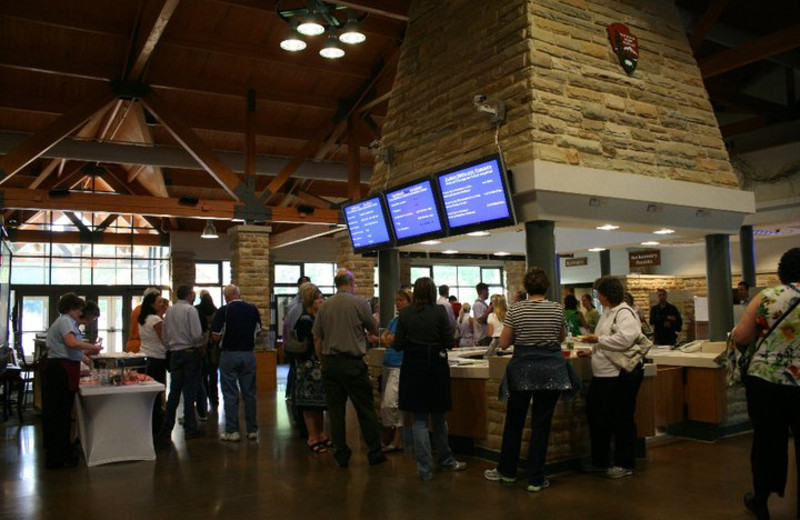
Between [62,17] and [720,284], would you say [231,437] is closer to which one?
[720,284]

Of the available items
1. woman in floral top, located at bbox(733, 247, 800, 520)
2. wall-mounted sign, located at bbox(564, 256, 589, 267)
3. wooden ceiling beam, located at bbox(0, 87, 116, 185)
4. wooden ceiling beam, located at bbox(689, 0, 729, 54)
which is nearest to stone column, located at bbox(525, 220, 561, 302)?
woman in floral top, located at bbox(733, 247, 800, 520)

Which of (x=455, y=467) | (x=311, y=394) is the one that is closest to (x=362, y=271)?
(x=311, y=394)

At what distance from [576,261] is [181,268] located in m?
12.1

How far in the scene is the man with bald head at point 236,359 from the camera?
705cm

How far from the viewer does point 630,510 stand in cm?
435

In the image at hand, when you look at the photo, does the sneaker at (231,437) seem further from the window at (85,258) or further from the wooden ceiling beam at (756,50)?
the window at (85,258)

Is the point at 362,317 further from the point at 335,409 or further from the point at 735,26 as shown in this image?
the point at 735,26

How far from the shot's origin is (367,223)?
7.70 metres

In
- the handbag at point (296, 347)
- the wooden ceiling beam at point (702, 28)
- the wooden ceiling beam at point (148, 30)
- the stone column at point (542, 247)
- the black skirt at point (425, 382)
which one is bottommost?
the black skirt at point (425, 382)

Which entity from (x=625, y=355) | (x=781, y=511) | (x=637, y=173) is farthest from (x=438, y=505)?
(x=637, y=173)

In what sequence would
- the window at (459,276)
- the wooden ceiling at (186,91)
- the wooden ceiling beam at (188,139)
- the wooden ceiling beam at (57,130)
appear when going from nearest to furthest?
the wooden ceiling at (186,91) → the wooden ceiling beam at (57,130) → the wooden ceiling beam at (188,139) → the window at (459,276)

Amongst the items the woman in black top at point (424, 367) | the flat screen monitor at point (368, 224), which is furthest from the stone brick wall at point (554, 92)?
the woman in black top at point (424, 367)

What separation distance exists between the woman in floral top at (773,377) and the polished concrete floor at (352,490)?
414 millimetres

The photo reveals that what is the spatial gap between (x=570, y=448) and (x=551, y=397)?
Answer: 0.83 meters
